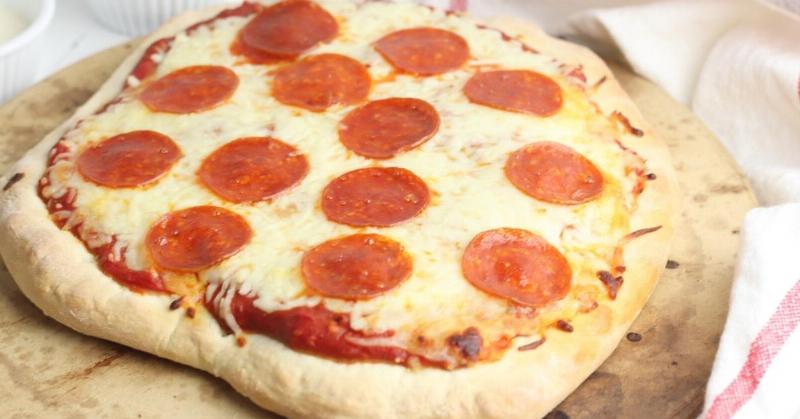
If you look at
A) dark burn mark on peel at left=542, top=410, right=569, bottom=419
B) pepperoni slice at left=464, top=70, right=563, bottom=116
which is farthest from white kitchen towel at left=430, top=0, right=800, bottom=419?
pepperoni slice at left=464, top=70, right=563, bottom=116

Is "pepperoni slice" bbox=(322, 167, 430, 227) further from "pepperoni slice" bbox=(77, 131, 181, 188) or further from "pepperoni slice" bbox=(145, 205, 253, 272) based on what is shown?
"pepperoni slice" bbox=(77, 131, 181, 188)

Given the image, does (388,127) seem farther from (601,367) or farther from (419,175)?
(601,367)

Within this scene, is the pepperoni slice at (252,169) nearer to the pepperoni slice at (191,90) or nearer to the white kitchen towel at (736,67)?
the pepperoni slice at (191,90)

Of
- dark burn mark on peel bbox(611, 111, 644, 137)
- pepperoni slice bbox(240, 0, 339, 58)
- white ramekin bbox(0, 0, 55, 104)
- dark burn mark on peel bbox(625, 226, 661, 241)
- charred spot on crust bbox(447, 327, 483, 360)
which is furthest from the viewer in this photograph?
white ramekin bbox(0, 0, 55, 104)

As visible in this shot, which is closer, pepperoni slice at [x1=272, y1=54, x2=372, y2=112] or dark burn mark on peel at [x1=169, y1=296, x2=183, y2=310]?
dark burn mark on peel at [x1=169, y1=296, x2=183, y2=310]

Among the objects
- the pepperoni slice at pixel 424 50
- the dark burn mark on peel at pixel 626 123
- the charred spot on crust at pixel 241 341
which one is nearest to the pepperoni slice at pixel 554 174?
the dark burn mark on peel at pixel 626 123

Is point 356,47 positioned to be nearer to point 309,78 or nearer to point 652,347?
point 309,78

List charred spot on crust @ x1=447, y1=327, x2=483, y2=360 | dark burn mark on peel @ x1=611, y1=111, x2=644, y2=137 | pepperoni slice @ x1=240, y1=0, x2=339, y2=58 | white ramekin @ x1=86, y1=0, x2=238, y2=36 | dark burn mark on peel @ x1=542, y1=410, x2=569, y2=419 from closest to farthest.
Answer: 1. charred spot on crust @ x1=447, y1=327, x2=483, y2=360
2. dark burn mark on peel @ x1=542, y1=410, x2=569, y2=419
3. dark burn mark on peel @ x1=611, y1=111, x2=644, y2=137
4. pepperoni slice @ x1=240, y1=0, x2=339, y2=58
5. white ramekin @ x1=86, y1=0, x2=238, y2=36
